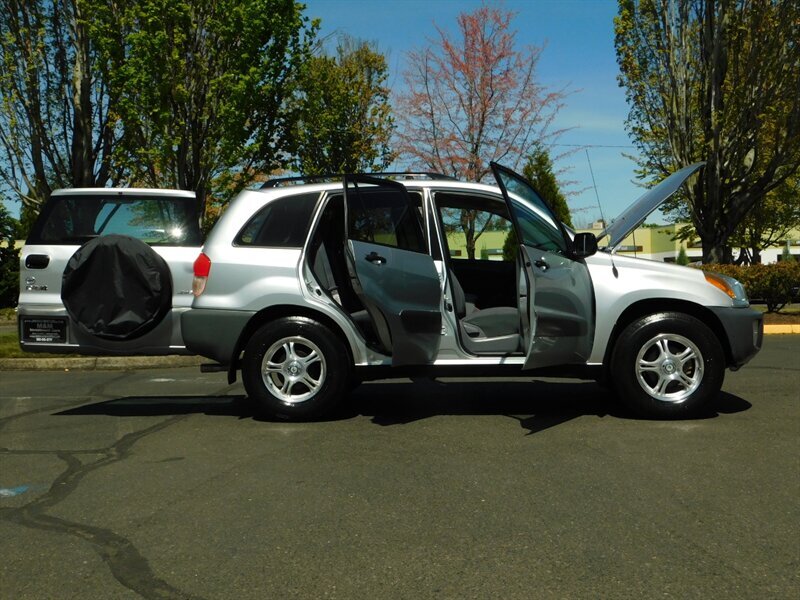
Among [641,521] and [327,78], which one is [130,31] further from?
[641,521]

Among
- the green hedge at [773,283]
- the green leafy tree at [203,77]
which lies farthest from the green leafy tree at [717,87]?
the green leafy tree at [203,77]

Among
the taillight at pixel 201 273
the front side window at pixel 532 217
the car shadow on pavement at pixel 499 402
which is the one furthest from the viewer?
the car shadow on pavement at pixel 499 402

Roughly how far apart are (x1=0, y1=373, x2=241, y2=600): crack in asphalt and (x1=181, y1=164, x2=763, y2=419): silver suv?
1.27m

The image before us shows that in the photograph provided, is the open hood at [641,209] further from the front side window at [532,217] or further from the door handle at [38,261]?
the door handle at [38,261]

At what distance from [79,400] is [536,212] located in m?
4.74

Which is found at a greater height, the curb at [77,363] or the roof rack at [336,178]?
the roof rack at [336,178]

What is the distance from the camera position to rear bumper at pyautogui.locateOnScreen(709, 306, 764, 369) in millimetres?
6531

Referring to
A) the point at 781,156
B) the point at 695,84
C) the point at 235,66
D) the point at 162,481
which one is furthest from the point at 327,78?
the point at 162,481

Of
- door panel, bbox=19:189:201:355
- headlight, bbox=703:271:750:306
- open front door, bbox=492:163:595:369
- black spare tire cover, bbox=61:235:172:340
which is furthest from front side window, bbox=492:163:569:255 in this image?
black spare tire cover, bbox=61:235:172:340

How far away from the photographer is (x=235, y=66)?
16984 mm

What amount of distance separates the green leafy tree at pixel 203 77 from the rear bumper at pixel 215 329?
10.7m

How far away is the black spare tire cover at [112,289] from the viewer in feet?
23.0

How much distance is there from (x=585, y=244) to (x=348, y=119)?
805 inches

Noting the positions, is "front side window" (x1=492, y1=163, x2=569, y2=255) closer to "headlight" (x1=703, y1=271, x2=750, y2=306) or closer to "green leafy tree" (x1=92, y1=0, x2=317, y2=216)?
"headlight" (x1=703, y1=271, x2=750, y2=306)
